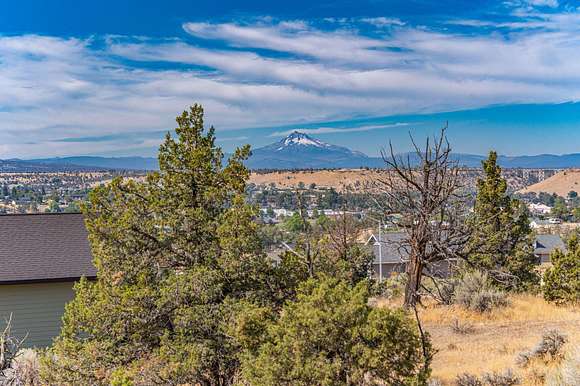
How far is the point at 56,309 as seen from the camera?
14469 mm

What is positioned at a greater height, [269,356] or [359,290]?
[359,290]

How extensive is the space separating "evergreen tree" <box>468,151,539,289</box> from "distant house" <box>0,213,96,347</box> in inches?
557

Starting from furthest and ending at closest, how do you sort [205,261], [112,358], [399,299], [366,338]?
[399,299] < [205,261] < [112,358] < [366,338]

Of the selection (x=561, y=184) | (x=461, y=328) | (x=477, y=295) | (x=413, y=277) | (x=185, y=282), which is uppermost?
(x=185, y=282)

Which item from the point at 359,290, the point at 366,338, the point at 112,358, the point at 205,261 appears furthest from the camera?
the point at 205,261

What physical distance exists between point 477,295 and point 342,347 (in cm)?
974

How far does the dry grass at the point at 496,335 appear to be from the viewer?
8.52 meters

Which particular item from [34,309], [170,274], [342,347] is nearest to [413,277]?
[170,274]

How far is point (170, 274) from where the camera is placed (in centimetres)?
802

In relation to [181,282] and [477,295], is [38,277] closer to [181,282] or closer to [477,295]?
[181,282]

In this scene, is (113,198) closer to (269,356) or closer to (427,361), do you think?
(269,356)

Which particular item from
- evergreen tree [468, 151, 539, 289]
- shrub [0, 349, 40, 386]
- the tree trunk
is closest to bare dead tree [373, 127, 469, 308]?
the tree trunk

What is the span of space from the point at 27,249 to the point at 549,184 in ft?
553

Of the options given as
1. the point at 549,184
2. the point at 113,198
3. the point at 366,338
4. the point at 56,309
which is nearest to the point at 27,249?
the point at 56,309
